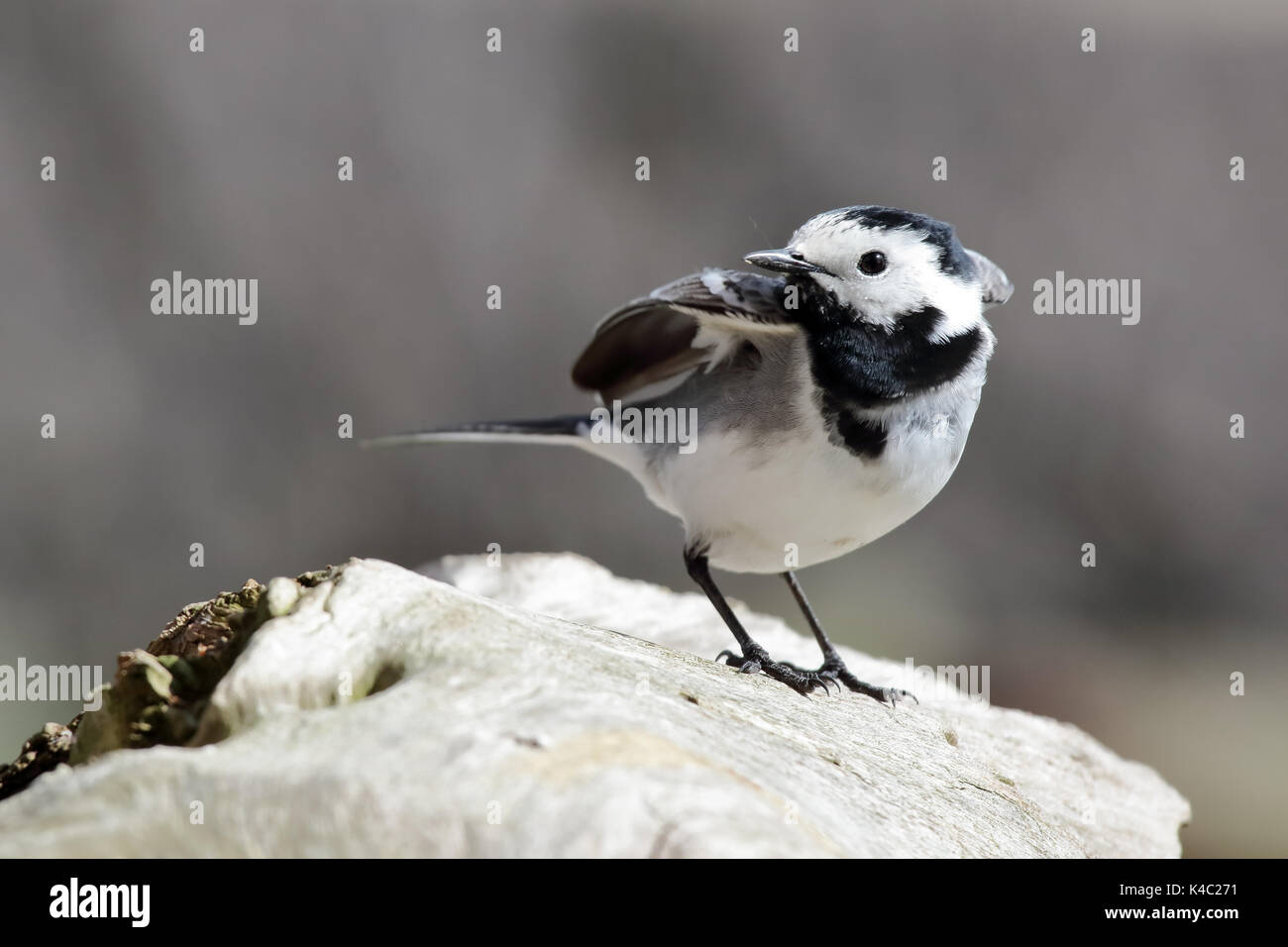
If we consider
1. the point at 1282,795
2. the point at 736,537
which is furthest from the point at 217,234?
the point at 1282,795

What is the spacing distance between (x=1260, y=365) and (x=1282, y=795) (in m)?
2.78

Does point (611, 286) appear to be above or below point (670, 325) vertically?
above

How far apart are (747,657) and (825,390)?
0.85 metres

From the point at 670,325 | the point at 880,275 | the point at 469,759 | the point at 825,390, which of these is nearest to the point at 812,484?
the point at 825,390

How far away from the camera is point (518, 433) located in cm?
419

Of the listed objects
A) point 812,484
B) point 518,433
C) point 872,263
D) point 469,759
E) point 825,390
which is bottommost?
point 469,759

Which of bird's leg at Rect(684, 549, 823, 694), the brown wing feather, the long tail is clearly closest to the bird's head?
the brown wing feather

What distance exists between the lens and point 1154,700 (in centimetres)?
789

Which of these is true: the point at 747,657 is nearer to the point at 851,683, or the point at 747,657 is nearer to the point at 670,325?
the point at 851,683

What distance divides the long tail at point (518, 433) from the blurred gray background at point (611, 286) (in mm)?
3128

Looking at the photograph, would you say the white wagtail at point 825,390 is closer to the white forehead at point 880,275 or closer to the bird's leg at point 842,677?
the white forehead at point 880,275

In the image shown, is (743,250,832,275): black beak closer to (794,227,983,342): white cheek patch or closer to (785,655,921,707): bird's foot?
(794,227,983,342): white cheek patch

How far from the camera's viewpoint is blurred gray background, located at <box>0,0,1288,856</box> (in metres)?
6.86
